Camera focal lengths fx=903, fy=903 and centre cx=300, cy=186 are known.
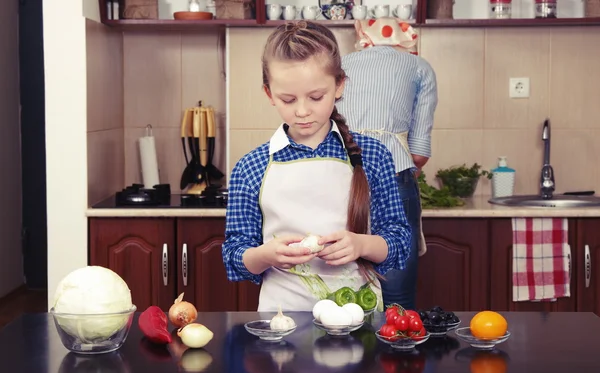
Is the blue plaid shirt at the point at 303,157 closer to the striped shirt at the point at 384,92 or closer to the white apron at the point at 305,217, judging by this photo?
the white apron at the point at 305,217

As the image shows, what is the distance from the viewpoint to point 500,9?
12.7ft

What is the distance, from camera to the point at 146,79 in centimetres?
418

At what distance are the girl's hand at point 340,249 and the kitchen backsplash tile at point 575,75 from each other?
2.45 metres

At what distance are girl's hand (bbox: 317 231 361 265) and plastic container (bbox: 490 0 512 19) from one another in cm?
229

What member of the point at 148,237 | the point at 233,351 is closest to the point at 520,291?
the point at 148,237

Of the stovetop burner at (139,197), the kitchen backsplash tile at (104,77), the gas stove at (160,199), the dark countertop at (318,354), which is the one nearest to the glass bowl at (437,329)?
the dark countertop at (318,354)

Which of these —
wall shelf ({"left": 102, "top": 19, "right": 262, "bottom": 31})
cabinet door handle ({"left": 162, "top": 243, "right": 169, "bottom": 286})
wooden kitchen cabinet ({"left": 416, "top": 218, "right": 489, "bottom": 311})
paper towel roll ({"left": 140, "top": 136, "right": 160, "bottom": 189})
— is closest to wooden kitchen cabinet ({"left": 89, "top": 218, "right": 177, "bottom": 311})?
cabinet door handle ({"left": 162, "top": 243, "right": 169, "bottom": 286})

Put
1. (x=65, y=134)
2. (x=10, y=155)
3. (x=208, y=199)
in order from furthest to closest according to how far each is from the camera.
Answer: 1. (x=10, y=155)
2. (x=208, y=199)
3. (x=65, y=134)

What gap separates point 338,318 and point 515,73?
264 cm

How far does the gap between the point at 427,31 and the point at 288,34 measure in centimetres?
217

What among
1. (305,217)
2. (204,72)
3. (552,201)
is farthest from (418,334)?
(204,72)

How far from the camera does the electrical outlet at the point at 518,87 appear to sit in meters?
4.02

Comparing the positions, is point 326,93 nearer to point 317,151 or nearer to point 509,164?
point 317,151

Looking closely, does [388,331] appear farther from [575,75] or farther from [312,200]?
[575,75]
